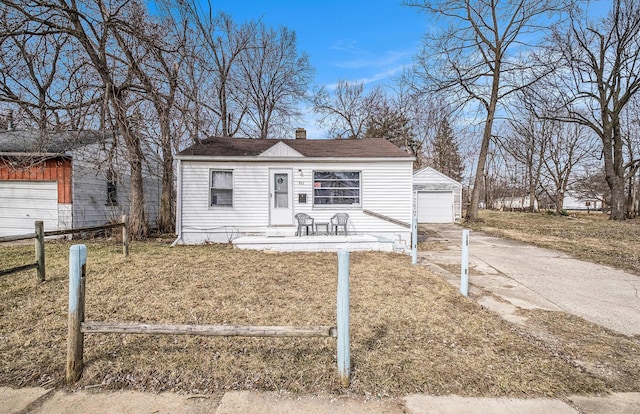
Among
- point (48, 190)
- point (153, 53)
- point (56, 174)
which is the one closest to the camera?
point (153, 53)

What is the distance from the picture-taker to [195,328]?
2.48 metres

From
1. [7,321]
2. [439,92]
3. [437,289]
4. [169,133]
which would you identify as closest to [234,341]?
[7,321]

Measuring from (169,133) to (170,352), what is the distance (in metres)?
8.42

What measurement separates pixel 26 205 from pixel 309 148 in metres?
10.5

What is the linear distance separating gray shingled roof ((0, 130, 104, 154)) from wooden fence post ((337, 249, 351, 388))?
28.9ft

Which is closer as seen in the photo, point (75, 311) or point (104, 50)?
point (75, 311)

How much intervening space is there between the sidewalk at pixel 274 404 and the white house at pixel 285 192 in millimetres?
8065

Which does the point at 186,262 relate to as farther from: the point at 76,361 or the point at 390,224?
the point at 390,224

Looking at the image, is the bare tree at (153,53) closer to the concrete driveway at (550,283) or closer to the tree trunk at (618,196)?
→ the concrete driveway at (550,283)

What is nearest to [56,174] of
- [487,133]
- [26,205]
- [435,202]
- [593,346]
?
[26,205]

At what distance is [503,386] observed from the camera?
254cm

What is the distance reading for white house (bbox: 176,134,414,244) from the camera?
10.4 m

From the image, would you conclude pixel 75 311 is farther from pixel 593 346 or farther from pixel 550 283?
pixel 550 283

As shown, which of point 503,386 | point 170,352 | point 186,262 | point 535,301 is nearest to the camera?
point 503,386
